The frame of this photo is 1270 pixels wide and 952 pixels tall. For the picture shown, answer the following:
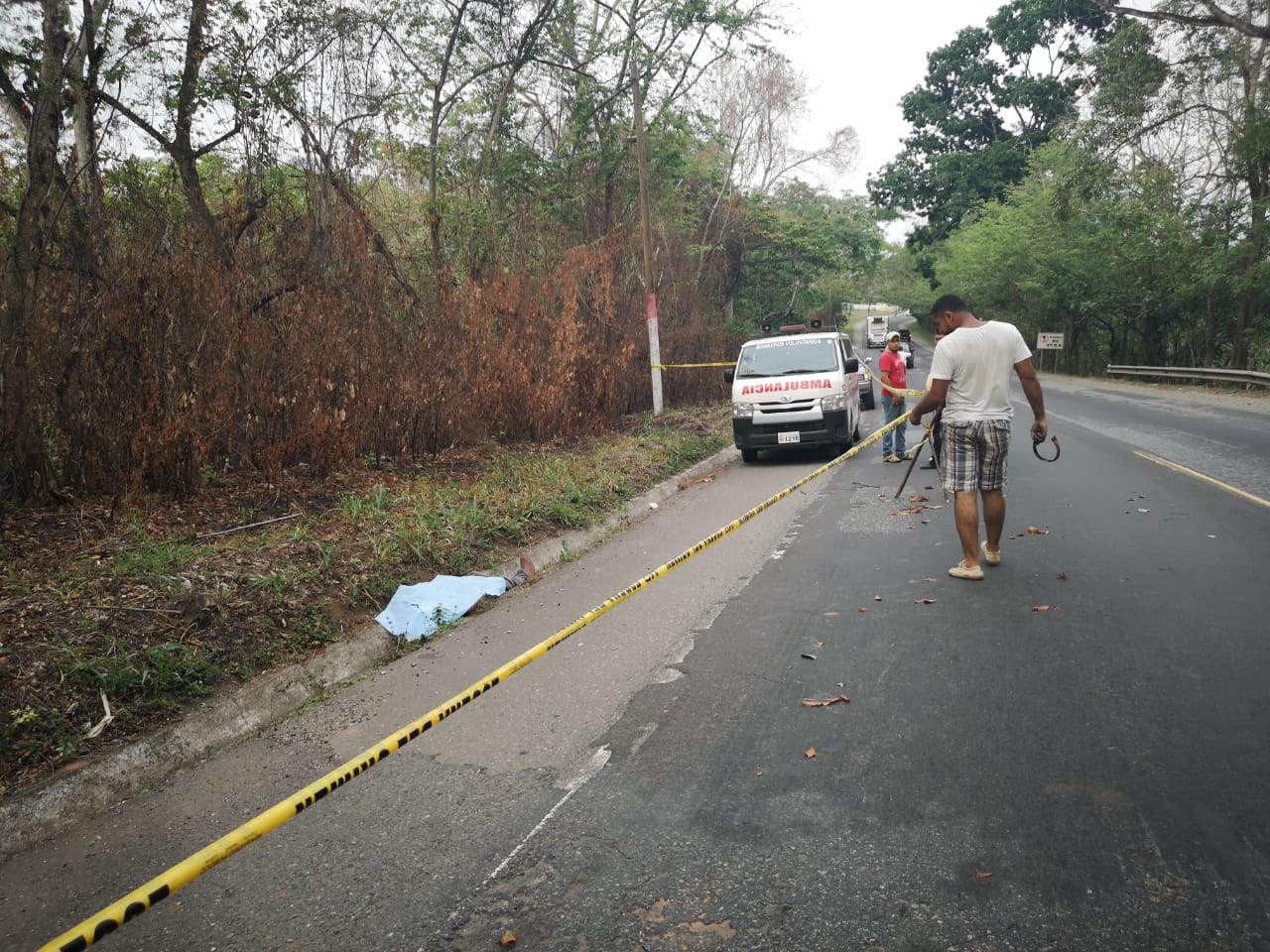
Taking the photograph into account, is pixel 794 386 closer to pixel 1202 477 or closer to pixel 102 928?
pixel 1202 477

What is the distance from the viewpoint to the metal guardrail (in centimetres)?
2510

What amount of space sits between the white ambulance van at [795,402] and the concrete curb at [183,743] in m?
8.51

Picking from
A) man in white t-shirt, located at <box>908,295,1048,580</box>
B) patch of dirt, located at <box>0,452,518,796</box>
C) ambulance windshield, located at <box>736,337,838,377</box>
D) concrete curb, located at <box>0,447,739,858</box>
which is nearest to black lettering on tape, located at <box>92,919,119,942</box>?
concrete curb, located at <box>0,447,739,858</box>

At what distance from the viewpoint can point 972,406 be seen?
612 centimetres

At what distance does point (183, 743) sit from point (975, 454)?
5.34 metres

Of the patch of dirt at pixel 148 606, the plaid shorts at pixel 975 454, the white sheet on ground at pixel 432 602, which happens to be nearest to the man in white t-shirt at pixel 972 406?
the plaid shorts at pixel 975 454

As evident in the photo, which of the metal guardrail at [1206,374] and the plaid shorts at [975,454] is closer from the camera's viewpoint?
the plaid shorts at [975,454]

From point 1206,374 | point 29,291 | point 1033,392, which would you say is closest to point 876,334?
point 1206,374

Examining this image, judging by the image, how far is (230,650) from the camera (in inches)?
188

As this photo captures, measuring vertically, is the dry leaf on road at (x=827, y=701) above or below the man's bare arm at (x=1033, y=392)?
below

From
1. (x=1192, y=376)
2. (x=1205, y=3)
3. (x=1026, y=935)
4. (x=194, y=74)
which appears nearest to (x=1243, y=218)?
(x=1192, y=376)

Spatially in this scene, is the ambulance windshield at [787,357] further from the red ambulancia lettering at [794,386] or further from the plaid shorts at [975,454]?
the plaid shorts at [975,454]

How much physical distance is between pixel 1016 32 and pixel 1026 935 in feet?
192

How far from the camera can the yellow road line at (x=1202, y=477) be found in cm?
837
